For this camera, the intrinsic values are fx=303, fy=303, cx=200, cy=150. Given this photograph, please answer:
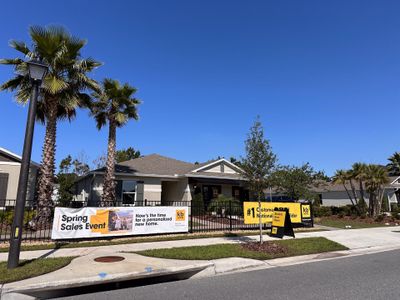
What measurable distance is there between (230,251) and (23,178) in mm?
6535

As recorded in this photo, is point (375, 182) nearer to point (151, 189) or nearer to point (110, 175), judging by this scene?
point (151, 189)

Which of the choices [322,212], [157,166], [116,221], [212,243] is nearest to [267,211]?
[212,243]

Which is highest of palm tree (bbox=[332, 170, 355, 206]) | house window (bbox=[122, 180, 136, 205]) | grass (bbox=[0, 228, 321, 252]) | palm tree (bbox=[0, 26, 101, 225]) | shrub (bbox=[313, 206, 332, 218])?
palm tree (bbox=[0, 26, 101, 225])

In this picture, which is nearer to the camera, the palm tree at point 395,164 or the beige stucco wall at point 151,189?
the beige stucco wall at point 151,189

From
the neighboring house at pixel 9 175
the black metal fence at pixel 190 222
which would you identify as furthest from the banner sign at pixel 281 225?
the neighboring house at pixel 9 175

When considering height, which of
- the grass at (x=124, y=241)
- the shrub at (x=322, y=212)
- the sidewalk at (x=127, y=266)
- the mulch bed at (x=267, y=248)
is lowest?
the sidewalk at (x=127, y=266)

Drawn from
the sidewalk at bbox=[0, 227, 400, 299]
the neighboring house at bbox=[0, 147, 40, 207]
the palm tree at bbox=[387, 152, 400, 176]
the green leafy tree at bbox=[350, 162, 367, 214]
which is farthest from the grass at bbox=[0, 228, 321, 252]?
the palm tree at bbox=[387, 152, 400, 176]

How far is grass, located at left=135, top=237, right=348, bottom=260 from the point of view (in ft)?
30.5

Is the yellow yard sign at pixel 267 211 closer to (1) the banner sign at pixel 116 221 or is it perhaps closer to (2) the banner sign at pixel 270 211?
(2) the banner sign at pixel 270 211

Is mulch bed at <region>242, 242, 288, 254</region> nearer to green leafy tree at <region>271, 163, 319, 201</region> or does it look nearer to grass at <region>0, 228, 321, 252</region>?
grass at <region>0, 228, 321, 252</region>

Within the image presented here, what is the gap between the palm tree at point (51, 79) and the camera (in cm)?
1390

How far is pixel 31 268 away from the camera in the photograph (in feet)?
23.9

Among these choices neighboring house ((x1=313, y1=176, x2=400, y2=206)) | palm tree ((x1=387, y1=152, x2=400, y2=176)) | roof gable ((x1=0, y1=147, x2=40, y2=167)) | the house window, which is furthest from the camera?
palm tree ((x1=387, y1=152, x2=400, y2=176))

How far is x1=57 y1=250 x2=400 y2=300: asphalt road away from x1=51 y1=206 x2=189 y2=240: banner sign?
6.23 metres
